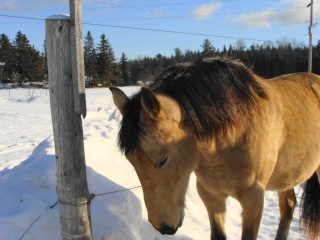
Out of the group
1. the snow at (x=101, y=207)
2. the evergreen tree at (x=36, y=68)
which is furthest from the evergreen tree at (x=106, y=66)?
the snow at (x=101, y=207)

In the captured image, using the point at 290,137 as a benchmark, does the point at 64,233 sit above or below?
below

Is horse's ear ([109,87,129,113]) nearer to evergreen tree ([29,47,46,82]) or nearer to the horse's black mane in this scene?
the horse's black mane

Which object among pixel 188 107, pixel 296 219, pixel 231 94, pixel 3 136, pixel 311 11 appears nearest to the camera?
pixel 188 107

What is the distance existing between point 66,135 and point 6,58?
192 ft

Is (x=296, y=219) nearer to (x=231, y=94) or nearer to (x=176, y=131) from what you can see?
(x=231, y=94)

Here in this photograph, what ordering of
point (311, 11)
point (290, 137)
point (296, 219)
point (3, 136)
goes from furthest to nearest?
1. point (311, 11)
2. point (3, 136)
3. point (296, 219)
4. point (290, 137)

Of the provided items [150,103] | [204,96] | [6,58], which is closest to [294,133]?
[204,96]

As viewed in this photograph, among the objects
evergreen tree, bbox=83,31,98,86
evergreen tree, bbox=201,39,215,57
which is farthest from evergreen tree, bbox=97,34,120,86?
evergreen tree, bbox=201,39,215,57

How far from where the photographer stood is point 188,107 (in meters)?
2.13

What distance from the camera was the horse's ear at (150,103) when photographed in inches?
71.9

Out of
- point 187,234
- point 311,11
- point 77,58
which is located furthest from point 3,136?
point 311,11

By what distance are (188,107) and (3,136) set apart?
9.53 metres

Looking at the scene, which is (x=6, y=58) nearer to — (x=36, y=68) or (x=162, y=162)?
(x=36, y=68)

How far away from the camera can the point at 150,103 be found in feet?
6.12
